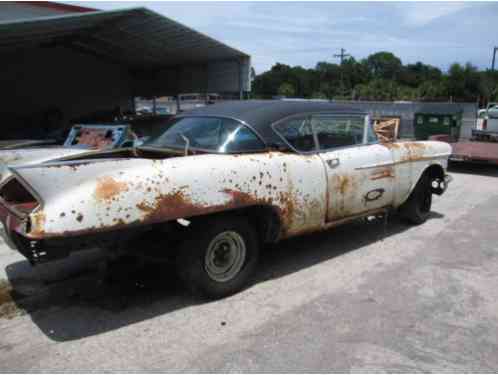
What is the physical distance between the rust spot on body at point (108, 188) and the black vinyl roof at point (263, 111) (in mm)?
1440

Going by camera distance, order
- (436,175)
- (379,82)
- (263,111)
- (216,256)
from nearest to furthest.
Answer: (216,256), (263,111), (436,175), (379,82)

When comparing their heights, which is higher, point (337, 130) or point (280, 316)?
point (337, 130)

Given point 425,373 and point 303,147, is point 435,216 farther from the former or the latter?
point 425,373

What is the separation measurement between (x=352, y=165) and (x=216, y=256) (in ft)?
5.74

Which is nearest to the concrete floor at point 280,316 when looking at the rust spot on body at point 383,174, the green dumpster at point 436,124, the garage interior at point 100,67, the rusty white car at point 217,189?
the rusty white car at point 217,189

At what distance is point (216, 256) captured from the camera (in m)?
3.52

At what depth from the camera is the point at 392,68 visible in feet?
336

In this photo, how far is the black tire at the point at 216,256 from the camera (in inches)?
129

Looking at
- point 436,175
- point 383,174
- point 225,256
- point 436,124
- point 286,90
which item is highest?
point 286,90

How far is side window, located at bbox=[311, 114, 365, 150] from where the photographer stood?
14.3 feet

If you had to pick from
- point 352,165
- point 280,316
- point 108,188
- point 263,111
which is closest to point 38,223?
point 108,188

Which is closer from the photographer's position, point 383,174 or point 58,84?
point 383,174

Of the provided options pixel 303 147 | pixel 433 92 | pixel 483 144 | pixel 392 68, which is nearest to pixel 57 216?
pixel 303 147

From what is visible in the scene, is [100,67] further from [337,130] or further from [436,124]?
[337,130]
